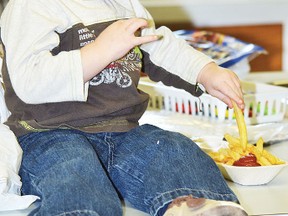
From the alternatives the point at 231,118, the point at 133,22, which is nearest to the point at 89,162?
the point at 133,22

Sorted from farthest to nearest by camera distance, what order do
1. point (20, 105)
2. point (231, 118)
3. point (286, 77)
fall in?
1. point (286, 77)
2. point (231, 118)
3. point (20, 105)

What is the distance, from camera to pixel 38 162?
33.2 inches

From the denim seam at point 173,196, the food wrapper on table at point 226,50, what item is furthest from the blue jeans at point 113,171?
the food wrapper on table at point 226,50

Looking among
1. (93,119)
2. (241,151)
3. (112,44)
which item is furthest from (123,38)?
(241,151)

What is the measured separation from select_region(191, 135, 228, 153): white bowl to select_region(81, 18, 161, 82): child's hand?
0.28 meters

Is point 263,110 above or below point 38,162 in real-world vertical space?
below

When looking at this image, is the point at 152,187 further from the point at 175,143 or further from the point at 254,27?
the point at 254,27

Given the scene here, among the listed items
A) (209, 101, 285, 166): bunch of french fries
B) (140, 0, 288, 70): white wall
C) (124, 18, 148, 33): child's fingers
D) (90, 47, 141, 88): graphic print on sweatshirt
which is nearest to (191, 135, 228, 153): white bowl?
(209, 101, 285, 166): bunch of french fries

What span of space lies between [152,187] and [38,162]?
0.15 meters

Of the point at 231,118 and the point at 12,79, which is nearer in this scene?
the point at 12,79

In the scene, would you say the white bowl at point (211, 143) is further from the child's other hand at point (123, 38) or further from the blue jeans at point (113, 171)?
the child's other hand at point (123, 38)

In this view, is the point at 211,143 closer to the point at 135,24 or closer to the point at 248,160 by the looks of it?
the point at 248,160

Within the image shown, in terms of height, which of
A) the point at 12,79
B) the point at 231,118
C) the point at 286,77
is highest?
the point at 12,79

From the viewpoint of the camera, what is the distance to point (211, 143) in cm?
109
